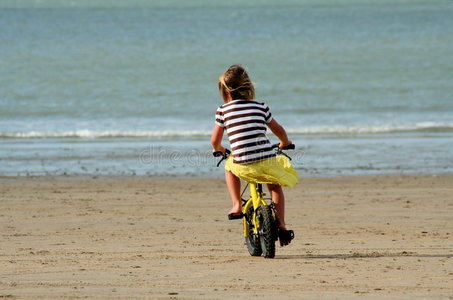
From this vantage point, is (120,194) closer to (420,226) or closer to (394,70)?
(420,226)

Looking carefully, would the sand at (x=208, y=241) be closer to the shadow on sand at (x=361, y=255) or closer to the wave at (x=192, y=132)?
the shadow on sand at (x=361, y=255)

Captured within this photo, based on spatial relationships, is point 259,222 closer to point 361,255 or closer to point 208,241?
point 361,255

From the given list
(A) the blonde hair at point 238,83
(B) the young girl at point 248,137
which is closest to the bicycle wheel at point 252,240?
(B) the young girl at point 248,137

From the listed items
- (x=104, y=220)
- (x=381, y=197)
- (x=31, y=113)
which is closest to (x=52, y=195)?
(x=104, y=220)

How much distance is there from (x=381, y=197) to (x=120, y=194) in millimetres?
3223

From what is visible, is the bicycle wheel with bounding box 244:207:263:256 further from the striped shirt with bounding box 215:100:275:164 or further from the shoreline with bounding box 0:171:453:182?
the shoreline with bounding box 0:171:453:182

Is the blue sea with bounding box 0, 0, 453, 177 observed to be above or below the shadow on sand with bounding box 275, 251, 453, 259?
above

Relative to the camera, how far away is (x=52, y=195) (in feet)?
35.5

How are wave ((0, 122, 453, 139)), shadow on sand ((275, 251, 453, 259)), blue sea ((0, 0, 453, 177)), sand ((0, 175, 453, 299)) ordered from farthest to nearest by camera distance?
wave ((0, 122, 453, 139))
blue sea ((0, 0, 453, 177))
shadow on sand ((275, 251, 453, 259))
sand ((0, 175, 453, 299))

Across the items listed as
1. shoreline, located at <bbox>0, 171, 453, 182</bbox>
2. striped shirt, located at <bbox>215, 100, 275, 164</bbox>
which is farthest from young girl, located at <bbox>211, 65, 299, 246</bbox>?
shoreline, located at <bbox>0, 171, 453, 182</bbox>

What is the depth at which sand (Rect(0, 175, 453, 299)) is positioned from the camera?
5.73 m

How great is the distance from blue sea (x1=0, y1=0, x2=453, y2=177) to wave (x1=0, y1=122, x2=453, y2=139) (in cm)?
4

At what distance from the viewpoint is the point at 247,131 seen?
259 inches

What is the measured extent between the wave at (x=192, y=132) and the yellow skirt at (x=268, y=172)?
11.9 metres
